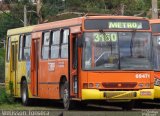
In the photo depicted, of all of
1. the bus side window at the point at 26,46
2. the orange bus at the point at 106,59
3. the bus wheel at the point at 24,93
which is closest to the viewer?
the orange bus at the point at 106,59

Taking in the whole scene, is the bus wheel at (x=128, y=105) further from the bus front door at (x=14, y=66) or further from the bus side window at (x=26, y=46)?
the bus front door at (x=14, y=66)

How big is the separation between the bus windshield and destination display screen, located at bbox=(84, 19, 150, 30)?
0.21 m

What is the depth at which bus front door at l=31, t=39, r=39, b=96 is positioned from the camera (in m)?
25.7

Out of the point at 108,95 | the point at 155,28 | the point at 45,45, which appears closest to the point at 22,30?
the point at 45,45

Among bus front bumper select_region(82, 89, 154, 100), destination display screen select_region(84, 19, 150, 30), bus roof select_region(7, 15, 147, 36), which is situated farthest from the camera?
bus roof select_region(7, 15, 147, 36)

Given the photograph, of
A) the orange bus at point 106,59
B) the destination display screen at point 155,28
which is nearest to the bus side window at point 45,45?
the orange bus at point 106,59

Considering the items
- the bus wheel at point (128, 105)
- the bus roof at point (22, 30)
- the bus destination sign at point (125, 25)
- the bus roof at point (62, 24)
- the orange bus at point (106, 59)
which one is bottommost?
the bus wheel at point (128, 105)

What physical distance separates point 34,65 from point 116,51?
18.5ft

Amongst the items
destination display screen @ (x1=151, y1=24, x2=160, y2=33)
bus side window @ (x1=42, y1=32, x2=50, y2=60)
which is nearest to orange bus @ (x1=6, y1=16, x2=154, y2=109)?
bus side window @ (x1=42, y1=32, x2=50, y2=60)

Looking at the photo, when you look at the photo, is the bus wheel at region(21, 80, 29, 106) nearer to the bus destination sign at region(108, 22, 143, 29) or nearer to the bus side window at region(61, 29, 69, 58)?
the bus side window at region(61, 29, 69, 58)

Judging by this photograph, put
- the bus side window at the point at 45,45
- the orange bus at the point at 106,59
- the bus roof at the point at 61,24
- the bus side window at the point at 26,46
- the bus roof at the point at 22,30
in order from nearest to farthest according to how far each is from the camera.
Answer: the orange bus at the point at 106,59, the bus roof at the point at 61,24, the bus side window at the point at 45,45, the bus side window at the point at 26,46, the bus roof at the point at 22,30

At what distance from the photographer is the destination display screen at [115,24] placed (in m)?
21.2

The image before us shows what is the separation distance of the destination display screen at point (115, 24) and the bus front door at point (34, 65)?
184 inches

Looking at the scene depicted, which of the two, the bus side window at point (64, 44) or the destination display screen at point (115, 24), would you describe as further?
the bus side window at point (64, 44)
